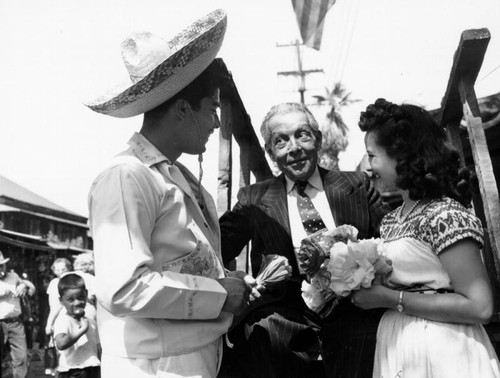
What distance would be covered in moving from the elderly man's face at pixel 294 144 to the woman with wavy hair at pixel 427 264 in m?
0.69

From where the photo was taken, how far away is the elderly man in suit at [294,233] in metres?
2.81

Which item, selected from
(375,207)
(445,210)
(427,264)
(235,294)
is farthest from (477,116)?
(235,294)

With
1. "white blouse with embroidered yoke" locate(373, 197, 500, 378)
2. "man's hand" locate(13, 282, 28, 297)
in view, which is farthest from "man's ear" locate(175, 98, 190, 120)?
"man's hand" locate(13, 282, 28, 297)

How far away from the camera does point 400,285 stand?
256 cm

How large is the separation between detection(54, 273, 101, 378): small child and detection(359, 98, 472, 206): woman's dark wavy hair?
178 inches

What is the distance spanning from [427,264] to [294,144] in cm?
122

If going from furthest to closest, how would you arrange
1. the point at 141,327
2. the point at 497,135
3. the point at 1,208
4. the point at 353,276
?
the point at 1,208 → the point at 497,135 → the point at 353,276 → the point at 141,327

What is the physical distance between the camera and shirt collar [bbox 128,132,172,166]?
224 centimetres

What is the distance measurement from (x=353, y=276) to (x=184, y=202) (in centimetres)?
81

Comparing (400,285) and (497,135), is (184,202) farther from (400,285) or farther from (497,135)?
(497,135)

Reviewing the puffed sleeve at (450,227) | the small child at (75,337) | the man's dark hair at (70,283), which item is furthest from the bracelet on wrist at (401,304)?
the man's dark hair at (70,283)

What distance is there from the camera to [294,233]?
331cm

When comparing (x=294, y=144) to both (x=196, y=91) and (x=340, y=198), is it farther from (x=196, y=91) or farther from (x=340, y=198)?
(x=196, y=91)

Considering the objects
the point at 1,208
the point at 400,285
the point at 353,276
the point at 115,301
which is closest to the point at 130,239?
the point at 115,301
